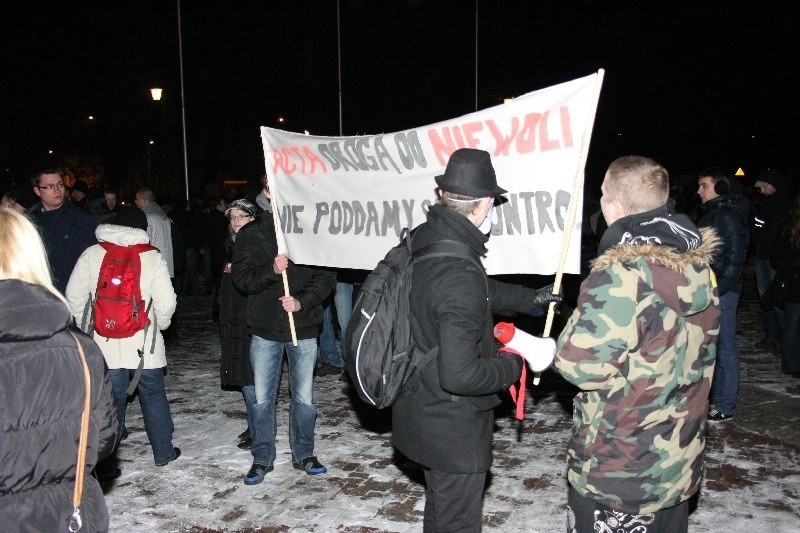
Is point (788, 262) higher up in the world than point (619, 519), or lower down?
higher up

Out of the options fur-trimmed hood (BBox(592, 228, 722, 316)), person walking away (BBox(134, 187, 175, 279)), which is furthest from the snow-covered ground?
person walking away (BBox(134, 187, 175, 279))

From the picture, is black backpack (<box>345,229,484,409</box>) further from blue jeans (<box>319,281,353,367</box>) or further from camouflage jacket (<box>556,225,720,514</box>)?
blue jeans (<box>319,281,353,367</box>)

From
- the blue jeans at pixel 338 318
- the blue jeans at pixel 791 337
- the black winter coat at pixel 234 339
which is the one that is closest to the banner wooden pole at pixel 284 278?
the black winter coat at pixel 234 339

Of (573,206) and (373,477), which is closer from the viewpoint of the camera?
(573,206)

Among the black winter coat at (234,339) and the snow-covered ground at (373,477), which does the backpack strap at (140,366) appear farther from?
the snow-covered ground at (373,477)

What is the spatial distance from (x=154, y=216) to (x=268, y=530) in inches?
274

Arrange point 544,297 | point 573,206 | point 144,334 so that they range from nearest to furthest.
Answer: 1. point 573,206
2. point 544,297
3. point 144,334

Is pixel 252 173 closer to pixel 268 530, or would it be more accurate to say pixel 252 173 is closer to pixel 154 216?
pixel 154 216

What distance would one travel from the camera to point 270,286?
538 cm

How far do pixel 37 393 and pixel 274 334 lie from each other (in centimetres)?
268

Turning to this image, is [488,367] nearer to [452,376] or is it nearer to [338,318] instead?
[452,376]

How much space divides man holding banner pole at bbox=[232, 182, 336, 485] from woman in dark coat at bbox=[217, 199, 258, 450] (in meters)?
0.21

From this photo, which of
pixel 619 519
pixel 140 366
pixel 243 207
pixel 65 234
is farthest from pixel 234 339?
pixel 619 519

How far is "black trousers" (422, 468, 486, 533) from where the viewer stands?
3322 mm
